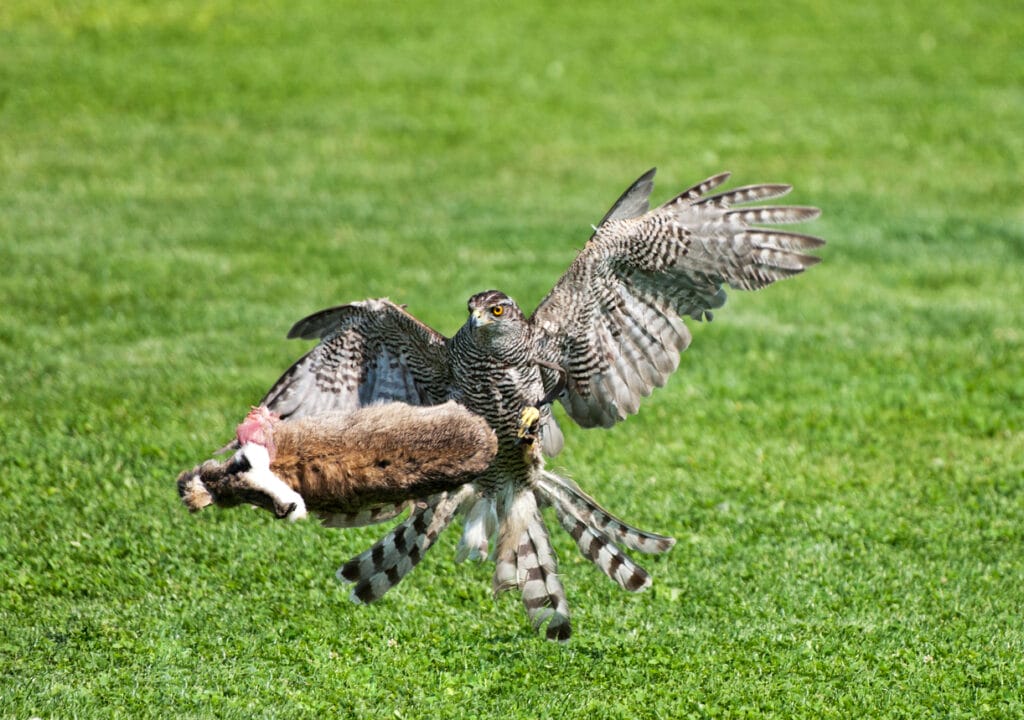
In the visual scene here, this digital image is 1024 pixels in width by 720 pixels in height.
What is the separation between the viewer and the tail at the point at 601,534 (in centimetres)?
595

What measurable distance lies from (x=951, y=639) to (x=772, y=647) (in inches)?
32.3

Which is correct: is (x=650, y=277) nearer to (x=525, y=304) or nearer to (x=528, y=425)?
(x=528, y=425)

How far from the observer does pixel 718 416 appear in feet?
28.3

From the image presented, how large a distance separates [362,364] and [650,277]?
1334 mm

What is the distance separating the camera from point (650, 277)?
237 inches

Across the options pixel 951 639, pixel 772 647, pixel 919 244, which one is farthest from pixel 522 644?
pixel 919 244

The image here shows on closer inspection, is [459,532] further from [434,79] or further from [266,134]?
[434,79]

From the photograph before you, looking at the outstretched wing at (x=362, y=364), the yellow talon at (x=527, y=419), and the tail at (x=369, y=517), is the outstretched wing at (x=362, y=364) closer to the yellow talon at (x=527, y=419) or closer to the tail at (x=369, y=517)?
the yellow talon at (x=527, y=419)

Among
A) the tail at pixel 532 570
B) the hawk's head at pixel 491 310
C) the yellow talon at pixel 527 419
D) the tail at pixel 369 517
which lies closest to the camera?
the tail at pixel 369 517

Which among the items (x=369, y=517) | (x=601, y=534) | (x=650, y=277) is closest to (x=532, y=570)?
(x=601, y=534)

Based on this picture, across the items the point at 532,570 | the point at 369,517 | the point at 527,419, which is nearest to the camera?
the point at 369,517

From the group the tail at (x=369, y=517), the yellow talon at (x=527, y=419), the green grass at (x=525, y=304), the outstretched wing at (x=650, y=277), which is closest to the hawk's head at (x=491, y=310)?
the outstretched wing at (x=650, y=277)

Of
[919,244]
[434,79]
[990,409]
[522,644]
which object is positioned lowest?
[522,644]

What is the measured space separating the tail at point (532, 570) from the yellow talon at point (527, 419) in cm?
41
